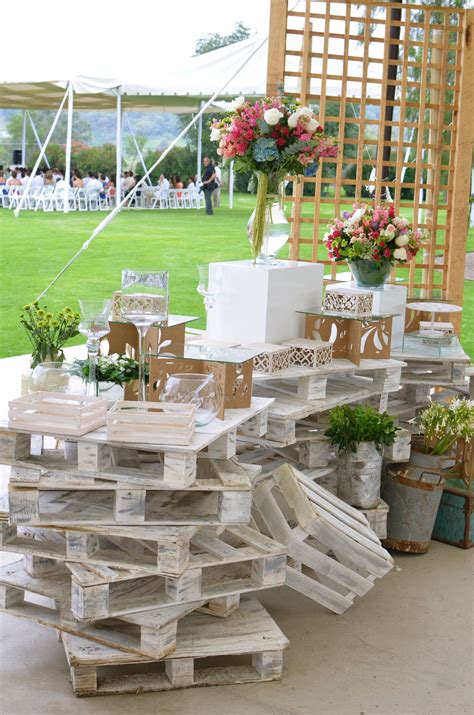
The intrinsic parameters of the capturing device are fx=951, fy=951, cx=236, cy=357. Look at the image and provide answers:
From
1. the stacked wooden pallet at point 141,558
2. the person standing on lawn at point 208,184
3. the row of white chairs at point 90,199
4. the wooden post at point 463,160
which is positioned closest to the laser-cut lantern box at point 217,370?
the stacked wooden pallet at point 141,558

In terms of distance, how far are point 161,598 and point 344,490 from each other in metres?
1.22

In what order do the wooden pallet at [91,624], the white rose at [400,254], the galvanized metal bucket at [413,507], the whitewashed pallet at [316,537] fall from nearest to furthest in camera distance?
1. the wooden pallet at [91,624]
2. the whitewashed pallet at [316,537]
3. the galvanized metal bucket at [413,507]
4. the white rose at [400,254]

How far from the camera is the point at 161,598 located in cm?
272

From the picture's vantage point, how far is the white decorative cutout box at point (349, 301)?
12.8 ft

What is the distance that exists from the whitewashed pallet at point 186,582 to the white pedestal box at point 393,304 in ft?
5.30

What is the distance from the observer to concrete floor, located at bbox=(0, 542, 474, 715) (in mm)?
2660

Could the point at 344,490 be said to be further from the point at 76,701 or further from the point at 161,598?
the point at 76,701

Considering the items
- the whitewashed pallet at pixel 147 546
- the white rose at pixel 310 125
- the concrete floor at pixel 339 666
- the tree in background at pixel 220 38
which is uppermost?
the tree in background at pixel 220 38

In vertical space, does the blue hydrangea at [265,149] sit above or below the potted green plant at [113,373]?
above

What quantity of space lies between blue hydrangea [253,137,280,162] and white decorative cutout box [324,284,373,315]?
625 mm

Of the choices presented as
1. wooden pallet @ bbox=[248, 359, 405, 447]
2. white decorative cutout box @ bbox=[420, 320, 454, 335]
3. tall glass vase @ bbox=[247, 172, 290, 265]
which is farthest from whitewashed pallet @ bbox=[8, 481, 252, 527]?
white decorative cutout box @ bbox=[420, 320, 454, 335]

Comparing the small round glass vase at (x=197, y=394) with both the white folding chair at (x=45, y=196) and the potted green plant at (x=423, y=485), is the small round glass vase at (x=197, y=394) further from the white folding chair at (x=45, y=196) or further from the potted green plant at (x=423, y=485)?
the white folding chair at (x=45, y=196)

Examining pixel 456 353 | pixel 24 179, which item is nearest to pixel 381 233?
pixel 456 353

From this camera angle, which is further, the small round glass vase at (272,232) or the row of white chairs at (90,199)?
the row of white chairs at (90,199)
